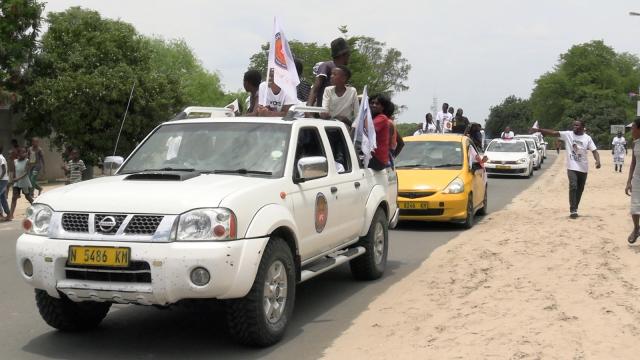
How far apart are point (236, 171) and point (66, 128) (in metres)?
27.3

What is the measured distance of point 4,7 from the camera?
28.7 m

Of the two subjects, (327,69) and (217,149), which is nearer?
(217,149)

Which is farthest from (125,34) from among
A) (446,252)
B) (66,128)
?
(446,252)

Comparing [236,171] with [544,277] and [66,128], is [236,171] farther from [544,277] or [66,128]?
[66,128]

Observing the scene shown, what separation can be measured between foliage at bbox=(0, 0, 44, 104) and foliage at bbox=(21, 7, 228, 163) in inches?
30.6

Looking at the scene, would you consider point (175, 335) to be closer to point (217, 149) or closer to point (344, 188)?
point (217, 149)

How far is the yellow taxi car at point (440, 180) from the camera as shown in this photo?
12.9m

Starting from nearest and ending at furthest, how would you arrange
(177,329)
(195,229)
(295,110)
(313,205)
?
(195,229) → (177,329) → (313,205) → (295,110)

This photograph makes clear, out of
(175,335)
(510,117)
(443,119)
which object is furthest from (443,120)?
(510,117)

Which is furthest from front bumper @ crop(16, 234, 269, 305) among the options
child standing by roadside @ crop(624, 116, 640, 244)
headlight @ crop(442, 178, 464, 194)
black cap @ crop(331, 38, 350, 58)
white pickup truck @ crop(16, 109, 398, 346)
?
headlight @ crop(442, 178, 464, 194)

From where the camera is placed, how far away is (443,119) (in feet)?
77.2

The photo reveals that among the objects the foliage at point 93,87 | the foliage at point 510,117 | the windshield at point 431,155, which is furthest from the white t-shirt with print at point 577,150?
the foliage at point 510,117

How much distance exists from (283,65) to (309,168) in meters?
2.86

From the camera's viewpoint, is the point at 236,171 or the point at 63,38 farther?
the point at 63,38
